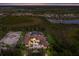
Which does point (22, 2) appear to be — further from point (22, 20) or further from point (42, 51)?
point (42, 51)

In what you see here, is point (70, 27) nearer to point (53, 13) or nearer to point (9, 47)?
point (53, 13)

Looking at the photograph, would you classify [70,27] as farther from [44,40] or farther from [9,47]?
[9,47]

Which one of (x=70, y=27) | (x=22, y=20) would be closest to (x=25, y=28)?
(x=22, y=20)

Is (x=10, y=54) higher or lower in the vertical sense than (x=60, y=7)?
lower

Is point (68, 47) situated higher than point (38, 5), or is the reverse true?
point (38, 5)

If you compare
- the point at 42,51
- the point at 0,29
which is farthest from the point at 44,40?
the point at 0,29

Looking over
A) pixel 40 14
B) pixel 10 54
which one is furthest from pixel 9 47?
pixel 40 14

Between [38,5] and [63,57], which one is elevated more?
[38,5]
